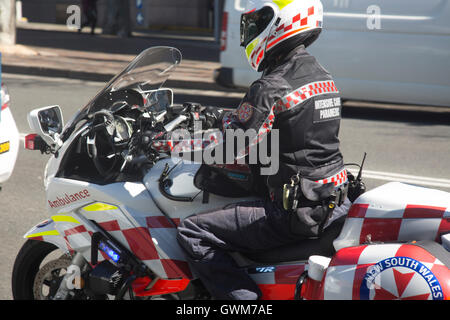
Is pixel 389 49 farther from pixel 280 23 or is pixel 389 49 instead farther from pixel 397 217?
pixel 397 217

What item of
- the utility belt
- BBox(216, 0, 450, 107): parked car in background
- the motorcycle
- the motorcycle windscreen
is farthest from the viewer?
BBox(216, 0, 450, 107): parked car in background

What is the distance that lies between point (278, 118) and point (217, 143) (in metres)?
0.25

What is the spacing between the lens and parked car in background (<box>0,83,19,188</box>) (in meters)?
3.97

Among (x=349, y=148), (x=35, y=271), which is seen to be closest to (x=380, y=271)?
(x=35, y=271)

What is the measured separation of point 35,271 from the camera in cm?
303

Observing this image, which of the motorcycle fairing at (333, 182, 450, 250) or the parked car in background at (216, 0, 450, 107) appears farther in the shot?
the parked car in background at (216, 0, 450, 107)

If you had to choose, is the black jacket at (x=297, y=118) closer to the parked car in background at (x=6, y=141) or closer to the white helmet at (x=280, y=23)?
the white helmet at (x=280, y=23)

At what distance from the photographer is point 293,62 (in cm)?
247

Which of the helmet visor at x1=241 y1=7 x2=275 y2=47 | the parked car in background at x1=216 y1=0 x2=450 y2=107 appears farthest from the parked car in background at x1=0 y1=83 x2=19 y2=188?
the parked car in background at x1=216 y1=0 x2=450 y2=107

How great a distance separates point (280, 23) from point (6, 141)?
2295mm

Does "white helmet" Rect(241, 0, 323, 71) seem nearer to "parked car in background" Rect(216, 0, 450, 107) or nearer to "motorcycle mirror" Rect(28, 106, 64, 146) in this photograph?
"motorcycle mirror" Rect(28, 106, 64, 146)

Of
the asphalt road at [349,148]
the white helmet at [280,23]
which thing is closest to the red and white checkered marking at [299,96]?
the white helmet at [280,23]

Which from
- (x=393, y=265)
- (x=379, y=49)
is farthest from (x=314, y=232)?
(x=379, y=49)
